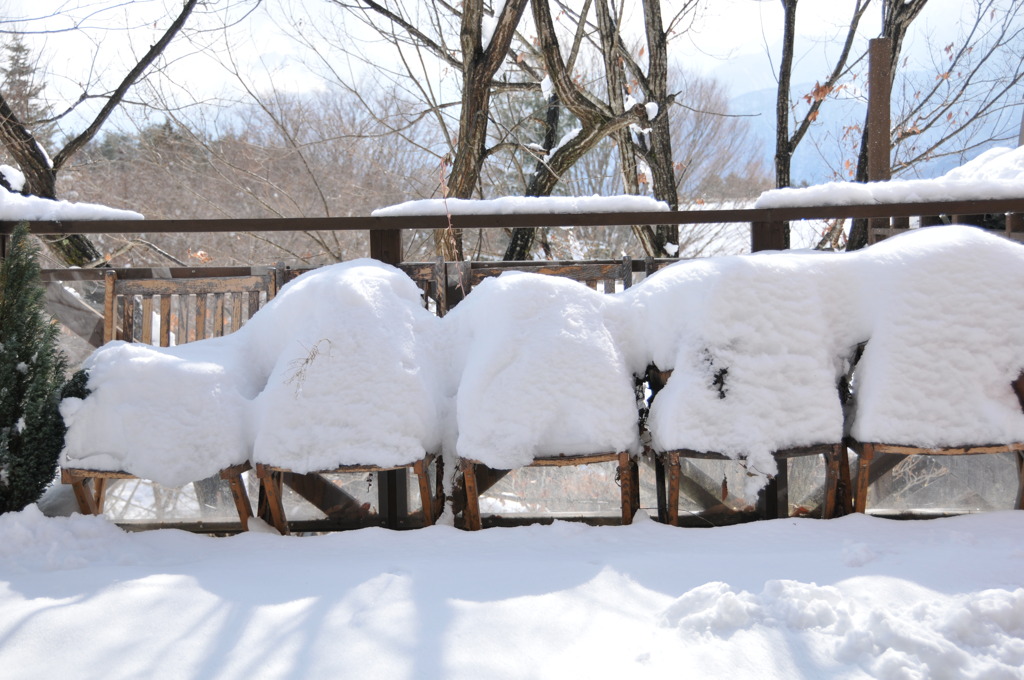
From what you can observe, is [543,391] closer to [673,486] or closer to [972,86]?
[673,486]

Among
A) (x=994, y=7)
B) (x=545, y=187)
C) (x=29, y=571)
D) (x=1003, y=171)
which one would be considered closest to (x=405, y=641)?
(x=29, y=571)

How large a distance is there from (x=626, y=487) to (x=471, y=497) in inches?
22.2

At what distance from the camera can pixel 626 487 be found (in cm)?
240

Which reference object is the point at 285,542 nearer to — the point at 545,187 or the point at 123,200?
the point at 545,187

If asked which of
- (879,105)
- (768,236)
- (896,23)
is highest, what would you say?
(896,23)

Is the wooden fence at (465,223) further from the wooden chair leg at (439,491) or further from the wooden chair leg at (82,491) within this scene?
the wooden chair leg at (82,491)

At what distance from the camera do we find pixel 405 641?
5.05 feet

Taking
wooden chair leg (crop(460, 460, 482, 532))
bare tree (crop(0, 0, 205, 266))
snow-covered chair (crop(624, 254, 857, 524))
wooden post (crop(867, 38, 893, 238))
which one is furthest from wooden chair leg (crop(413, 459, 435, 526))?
bare tree (crop(0, 0, 205, 266))

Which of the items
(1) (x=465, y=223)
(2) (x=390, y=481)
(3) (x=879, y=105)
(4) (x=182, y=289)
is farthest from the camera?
(3) (x=879, y=105)

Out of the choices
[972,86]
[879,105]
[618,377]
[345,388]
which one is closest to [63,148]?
[345,388]

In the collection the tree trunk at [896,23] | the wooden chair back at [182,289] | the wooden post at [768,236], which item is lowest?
the wooden chair back at [182,289]

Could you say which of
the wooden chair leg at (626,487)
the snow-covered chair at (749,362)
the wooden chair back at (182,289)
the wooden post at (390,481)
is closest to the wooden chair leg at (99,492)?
the wooden chair back at (182,289)

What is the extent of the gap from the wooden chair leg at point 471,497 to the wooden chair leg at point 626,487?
53 centimetres

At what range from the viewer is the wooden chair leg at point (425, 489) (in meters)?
2.34
